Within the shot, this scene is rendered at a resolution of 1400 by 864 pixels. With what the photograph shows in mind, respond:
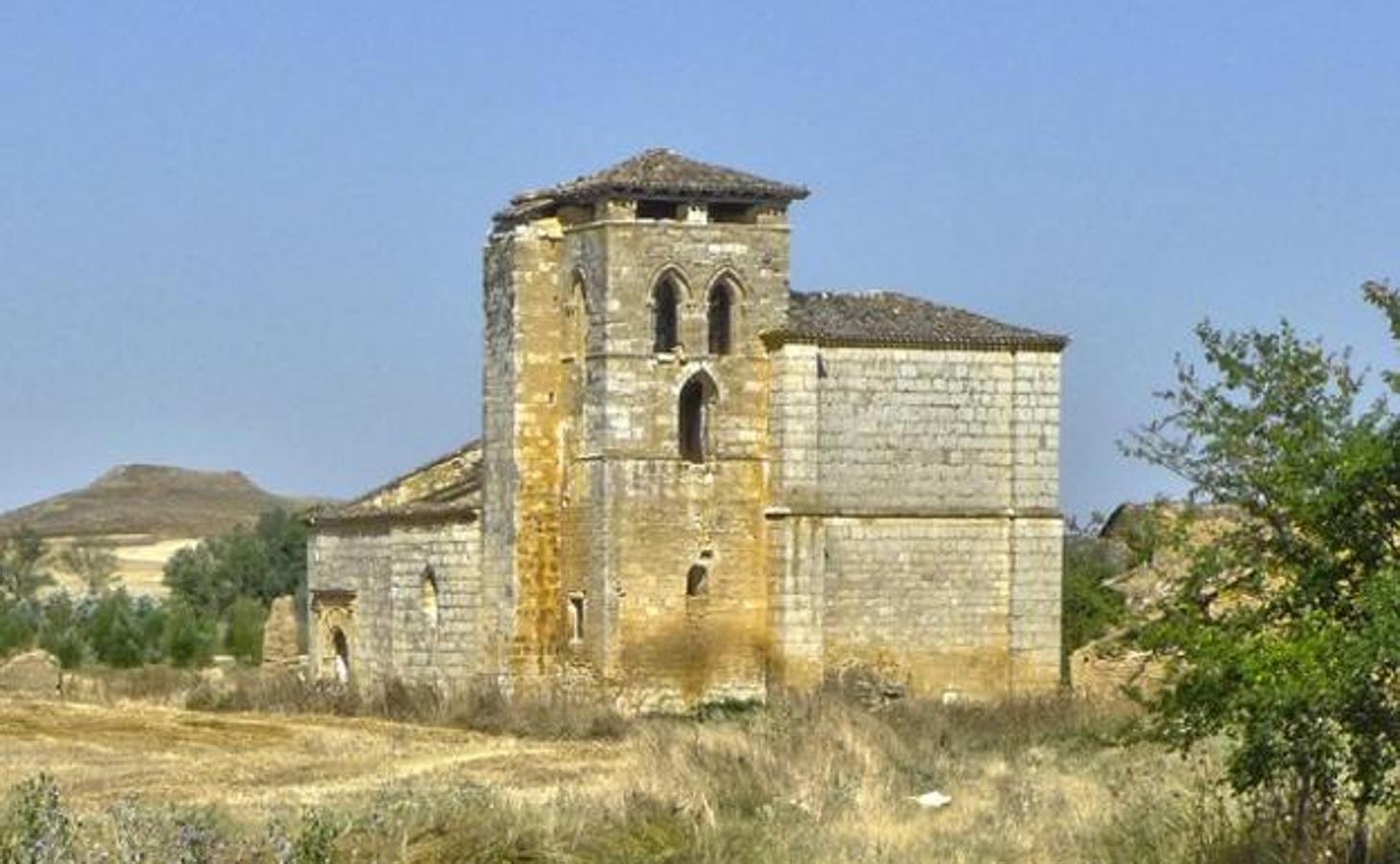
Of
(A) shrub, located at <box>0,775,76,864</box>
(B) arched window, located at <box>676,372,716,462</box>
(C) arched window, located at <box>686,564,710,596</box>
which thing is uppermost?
(B) arched window, located at <box>676,372,716,462</box>

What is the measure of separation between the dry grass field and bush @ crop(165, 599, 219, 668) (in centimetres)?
1817

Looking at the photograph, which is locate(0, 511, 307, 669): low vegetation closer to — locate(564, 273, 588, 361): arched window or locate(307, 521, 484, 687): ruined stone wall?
locate(307, 521, 484, 687): ruined stone wall

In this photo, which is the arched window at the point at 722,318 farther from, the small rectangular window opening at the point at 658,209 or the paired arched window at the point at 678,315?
the small rectangular window opening at the point at 658,209

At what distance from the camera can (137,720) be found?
137 feet

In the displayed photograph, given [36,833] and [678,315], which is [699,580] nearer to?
[678,315]

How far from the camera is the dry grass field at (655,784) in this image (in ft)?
71.1

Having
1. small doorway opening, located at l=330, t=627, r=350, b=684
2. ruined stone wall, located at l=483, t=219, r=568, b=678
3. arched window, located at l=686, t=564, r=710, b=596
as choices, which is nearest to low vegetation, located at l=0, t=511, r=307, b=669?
small doorway opening, located at l=330, t=627, r=350, b=684

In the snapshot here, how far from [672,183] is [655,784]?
19.7 m

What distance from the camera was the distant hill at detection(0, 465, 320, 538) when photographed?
118438mm

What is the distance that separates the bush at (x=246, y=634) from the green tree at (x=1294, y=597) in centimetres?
4139

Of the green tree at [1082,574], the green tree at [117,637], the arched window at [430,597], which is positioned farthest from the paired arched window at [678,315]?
the green tree at [117,637]

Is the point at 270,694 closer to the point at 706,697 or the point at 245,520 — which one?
the point at 706,697

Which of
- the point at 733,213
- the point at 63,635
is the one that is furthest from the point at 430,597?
the point at 63,635

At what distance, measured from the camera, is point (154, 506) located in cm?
12531
